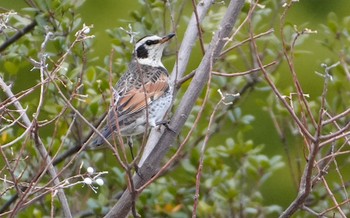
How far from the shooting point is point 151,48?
5.89 m

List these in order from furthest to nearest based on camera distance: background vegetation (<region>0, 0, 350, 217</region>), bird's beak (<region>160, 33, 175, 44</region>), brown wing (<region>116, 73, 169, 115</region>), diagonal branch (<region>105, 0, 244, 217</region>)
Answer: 1. bird's beak (<region>160, 33, 175, 44</region>)
2. brown wing (<region>116, 73, 169, 115</region>)
3. background vegetation (<region>0, 0, 350, 217</region>)
4. diagonal branch (<region>105, 0, 244, 217</region>)

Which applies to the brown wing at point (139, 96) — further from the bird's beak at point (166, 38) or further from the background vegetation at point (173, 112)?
the bird's beak at point (166, 38)

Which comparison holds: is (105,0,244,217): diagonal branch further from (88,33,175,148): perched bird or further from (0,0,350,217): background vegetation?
(0,0,350,217): background vegetation

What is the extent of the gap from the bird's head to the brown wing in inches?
8.1

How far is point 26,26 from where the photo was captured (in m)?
5.45

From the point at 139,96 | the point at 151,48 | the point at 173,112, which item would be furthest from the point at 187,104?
the point at 151,48

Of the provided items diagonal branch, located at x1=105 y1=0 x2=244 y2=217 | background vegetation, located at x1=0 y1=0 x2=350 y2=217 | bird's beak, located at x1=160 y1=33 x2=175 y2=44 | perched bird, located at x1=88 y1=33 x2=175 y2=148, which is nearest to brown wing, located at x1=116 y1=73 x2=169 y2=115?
perched bird, located at x1=88 y1=33 x2=175 y2=148

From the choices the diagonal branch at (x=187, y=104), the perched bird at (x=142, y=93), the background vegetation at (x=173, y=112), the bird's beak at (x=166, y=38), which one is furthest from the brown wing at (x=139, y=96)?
the diagonal branch at (x=187, y=104)

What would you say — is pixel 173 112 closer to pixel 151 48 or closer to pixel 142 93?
pixel 142 93

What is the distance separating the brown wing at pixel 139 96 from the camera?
535 cm

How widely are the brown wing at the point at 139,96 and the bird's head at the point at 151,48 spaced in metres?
0.21

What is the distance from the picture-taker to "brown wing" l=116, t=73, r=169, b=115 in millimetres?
5352

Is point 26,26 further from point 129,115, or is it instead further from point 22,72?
point 22,72

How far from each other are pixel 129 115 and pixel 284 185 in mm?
3344
